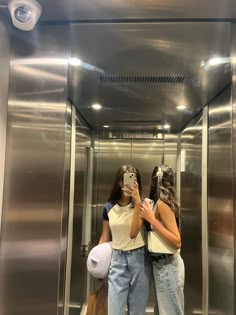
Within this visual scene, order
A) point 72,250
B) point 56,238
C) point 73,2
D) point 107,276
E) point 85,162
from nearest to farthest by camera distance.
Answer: point 73,2 < point 56,238 < point 107,276 < point 72,250 < point 85,162

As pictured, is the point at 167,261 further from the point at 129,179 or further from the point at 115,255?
the point at 129,179

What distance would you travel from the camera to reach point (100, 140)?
10.4 ft

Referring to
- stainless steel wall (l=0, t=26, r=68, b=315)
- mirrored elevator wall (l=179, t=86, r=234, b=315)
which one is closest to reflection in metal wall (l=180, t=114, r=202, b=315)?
mirrored elevator wall (l=179, t=86, r=234, b=315)

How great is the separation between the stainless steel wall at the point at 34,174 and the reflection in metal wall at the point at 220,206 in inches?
37.3

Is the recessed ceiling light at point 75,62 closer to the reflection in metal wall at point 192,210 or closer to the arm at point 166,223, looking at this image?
the arm at point 166,223

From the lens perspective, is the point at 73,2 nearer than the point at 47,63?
Yes

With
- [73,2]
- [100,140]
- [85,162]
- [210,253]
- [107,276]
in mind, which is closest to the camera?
[73,2]

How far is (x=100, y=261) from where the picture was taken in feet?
5.49

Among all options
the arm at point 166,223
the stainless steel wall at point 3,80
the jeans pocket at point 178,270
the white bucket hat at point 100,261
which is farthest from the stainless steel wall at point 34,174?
the jeans pocket at point 178,270

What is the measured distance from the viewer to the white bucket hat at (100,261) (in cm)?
167

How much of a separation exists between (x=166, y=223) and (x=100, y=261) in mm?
445

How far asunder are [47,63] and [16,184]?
0.67 metres

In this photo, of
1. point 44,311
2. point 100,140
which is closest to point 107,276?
point 44,311

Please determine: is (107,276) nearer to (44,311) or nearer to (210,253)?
(44,311)
